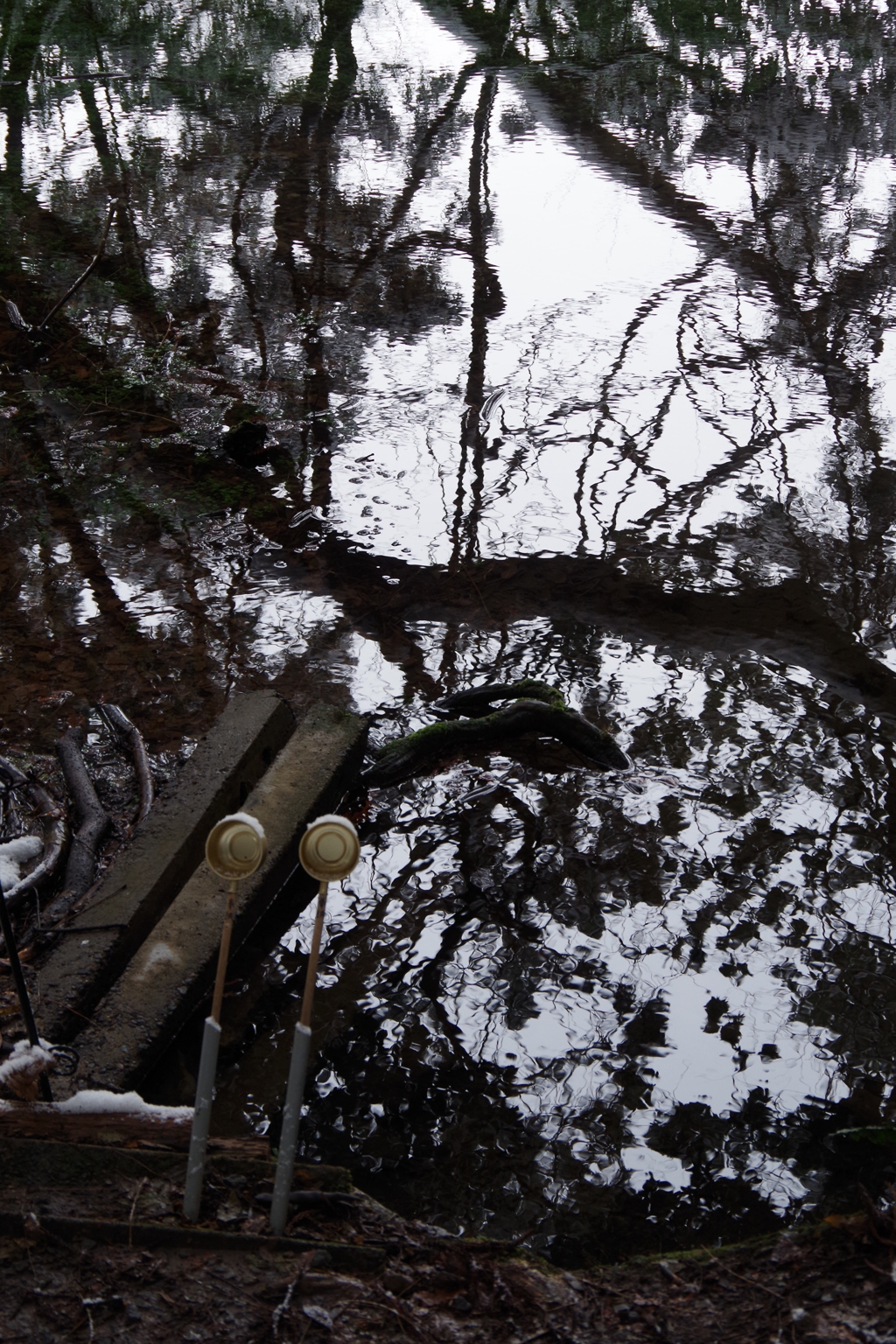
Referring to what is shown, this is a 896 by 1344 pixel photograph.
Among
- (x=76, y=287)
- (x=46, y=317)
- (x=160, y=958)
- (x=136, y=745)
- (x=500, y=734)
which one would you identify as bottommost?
(x=160, y=958)

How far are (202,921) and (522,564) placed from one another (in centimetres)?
283

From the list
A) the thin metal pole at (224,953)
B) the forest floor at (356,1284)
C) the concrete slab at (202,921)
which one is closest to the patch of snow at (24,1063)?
the concrete slab at (202,921)

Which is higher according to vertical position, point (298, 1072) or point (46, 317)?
point (46, 317)

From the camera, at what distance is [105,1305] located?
234cm

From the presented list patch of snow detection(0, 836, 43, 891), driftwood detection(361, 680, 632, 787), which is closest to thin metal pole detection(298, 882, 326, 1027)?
patch of snow detection(0, 836, 43, 891)

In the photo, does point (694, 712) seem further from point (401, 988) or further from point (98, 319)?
point (98, 319)

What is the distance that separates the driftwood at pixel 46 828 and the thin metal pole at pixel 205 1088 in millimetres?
1468

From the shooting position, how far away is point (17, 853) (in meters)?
3.94

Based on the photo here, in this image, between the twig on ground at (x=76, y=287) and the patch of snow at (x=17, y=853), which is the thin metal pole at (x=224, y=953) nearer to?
the patch of snow at (x=17, y=853)

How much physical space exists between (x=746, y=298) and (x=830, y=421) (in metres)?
2.06

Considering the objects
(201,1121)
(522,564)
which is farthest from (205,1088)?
(522,564)

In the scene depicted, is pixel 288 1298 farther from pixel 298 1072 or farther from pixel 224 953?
pixel 224 953

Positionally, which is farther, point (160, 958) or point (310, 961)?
point (160, 958)

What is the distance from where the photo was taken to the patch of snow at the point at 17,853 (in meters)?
3.85
